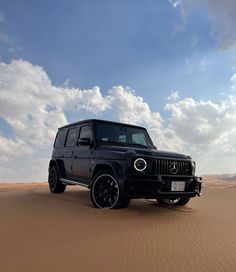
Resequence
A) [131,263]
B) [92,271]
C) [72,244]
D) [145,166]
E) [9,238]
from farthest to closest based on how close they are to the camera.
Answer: [145,166], [9,238], [72,244], [131,263], [92,271]

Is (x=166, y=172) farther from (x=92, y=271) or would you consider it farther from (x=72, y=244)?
(x=92, y=271)

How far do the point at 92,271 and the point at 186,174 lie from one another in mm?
4020

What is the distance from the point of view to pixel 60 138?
9.66 meters

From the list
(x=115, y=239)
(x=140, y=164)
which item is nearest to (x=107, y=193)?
(x=140, y=164)

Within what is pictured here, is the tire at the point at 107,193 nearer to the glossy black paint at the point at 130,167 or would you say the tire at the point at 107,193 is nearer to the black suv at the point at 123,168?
the black suv at the point at 123,168

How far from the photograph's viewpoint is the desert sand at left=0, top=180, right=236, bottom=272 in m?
3.32

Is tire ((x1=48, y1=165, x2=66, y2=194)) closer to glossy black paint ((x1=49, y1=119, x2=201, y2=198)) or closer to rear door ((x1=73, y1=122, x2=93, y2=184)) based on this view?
glossy black paint ((x1=49, y1=119, x2=201, y2=198))

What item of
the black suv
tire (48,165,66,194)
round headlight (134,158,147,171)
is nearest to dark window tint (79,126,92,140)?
the black suv

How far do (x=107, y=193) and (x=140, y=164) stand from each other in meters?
0.91

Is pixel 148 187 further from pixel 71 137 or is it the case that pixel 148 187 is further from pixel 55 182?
pixel 55 182

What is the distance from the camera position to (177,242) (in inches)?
161

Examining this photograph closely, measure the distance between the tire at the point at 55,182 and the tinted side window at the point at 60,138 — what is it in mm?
648

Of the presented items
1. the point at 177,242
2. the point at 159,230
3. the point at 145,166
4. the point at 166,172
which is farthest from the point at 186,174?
the point at 177,242

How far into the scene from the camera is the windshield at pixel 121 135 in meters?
7.62
